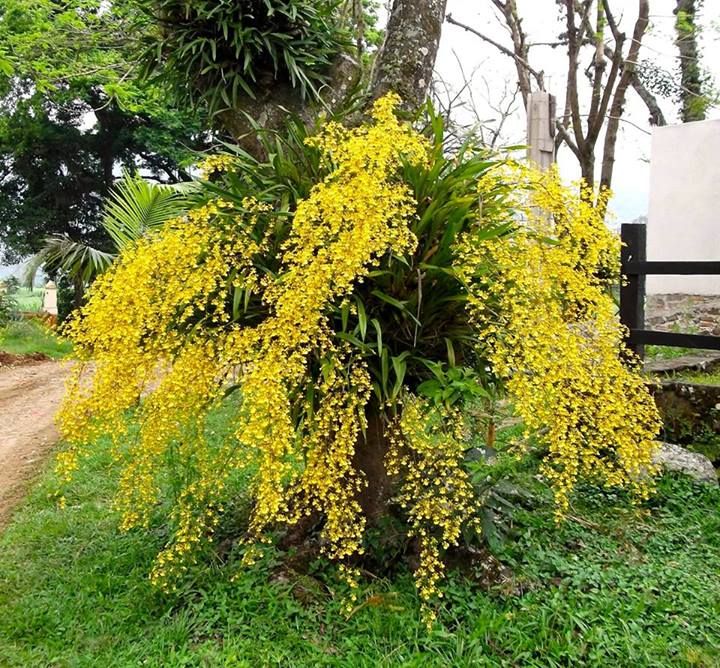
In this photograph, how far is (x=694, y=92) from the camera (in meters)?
9.97

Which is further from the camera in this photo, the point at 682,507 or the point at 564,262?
the point at 682,507

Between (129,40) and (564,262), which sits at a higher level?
(129,40)

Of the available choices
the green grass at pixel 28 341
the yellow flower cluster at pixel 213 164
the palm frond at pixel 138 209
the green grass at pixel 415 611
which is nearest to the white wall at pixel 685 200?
the green grass at pixel 415 611

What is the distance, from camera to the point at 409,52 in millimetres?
3031

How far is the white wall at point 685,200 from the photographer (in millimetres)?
5766

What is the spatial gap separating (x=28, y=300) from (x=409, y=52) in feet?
45.5

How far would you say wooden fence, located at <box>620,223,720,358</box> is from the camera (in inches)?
138

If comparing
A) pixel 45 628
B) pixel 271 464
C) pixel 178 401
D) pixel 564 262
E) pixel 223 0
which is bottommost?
pixel 45 628

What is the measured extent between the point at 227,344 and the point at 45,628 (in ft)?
4.57

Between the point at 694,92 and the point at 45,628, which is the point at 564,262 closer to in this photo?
the point at 45,628

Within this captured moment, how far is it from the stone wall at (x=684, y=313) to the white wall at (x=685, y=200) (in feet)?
0.25

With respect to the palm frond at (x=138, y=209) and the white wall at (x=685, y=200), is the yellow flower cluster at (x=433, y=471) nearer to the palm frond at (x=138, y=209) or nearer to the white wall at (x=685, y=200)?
the palm frond at (x=138, y=209)

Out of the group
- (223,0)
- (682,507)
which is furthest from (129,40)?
(682,507)

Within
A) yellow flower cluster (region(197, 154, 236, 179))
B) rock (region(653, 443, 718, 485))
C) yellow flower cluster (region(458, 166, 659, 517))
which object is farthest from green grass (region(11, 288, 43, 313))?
yellow flower cluster (region(458, 166, 659, 517))
